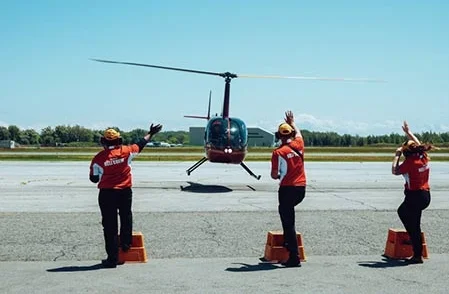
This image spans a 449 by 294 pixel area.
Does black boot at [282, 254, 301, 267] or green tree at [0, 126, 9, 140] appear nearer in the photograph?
black boot at [282, 254, 301, 267]

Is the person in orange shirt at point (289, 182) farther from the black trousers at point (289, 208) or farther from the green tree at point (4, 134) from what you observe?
the green tree at point (4, 134)

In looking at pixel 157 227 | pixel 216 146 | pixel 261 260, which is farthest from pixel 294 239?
pixel 216 146

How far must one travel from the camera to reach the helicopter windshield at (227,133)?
937 inches

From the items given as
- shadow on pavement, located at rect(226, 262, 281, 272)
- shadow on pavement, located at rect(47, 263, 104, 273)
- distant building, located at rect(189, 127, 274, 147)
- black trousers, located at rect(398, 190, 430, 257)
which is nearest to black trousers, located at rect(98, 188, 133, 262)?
shadow on pavement, located at rect(47, 263, 104, 273)

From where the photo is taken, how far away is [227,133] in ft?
78.1

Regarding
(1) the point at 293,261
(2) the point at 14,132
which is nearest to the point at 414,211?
(1) the point at 293,261

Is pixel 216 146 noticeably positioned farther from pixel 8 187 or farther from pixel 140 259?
pixel 140 259

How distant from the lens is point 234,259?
9.67 meters

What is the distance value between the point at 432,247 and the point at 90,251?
552cm

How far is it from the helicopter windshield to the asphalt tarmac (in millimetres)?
3732

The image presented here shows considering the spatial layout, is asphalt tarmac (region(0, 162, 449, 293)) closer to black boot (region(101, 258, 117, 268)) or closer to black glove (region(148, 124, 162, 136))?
black boot (region(101, 258, 117, 268))

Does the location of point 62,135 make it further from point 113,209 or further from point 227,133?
point 113,209

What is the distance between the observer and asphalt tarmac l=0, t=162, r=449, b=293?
7.96 metres

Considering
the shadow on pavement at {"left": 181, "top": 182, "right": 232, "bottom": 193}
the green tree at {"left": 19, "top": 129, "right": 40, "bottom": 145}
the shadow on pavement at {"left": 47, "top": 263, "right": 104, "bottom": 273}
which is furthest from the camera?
the green tree at {"left": 19, "top": 129, "right": 40, "bottom": 145}
